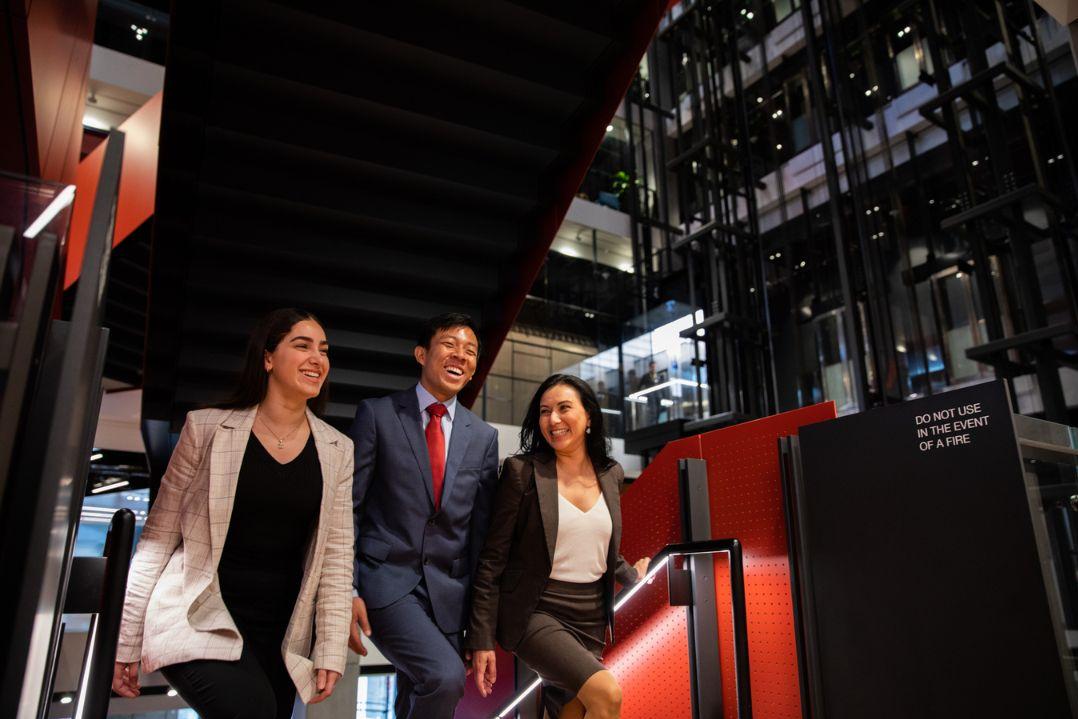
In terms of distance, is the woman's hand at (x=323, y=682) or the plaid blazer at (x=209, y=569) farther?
the woman's hand at (x=323, y=682)

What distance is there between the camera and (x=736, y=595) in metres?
2.88

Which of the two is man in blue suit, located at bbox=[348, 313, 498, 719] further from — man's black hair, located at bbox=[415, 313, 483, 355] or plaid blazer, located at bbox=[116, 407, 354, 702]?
plaid blazer, located at bbox=[116, 407, 354, 702]

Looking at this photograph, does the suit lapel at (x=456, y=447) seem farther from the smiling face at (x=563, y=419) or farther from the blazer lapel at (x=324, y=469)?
the blazer lapel at (x=324, y=469)

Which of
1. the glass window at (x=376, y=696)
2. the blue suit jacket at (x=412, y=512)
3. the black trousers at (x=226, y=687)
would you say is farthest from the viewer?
the glass window at (x=376, y=696)

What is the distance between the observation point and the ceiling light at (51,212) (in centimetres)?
135

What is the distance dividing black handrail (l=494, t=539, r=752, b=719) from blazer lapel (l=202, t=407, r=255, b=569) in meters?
1.49

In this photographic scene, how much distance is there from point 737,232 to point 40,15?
8.12 m

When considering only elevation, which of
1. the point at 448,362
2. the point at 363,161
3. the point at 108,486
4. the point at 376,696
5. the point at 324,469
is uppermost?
the point at 363,161

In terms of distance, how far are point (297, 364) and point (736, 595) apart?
1.79 meters

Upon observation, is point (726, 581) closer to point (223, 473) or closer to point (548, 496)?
point (548, 496)

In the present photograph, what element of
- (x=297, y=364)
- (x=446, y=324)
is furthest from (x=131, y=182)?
(x=297, y=364)

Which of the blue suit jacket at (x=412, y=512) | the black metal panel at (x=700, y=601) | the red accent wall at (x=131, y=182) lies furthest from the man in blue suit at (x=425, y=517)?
the red accent wall at (x=131, y=182)

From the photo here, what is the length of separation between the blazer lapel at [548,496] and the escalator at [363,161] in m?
2.19

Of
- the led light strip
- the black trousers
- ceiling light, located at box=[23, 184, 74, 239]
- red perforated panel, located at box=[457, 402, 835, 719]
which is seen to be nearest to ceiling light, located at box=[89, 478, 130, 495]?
red perforated panel, located at box=[457, 402, 835, 719]
